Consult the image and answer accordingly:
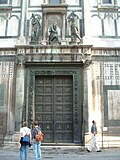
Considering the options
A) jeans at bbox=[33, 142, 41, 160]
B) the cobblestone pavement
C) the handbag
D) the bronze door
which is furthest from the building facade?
the handbag

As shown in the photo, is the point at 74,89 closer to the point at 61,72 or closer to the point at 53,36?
the point at 61,72

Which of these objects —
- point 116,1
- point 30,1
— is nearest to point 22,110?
point 30,1

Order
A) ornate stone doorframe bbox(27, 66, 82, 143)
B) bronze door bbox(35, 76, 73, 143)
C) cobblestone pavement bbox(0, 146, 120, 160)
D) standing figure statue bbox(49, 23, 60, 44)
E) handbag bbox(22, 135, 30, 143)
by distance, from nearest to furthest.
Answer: handbag bbox(22, 135, 30, 143), cobblestone pavement bbox(0, 146, 120, 160), ornate stone doorframe bbox(27, 66, 82, 143), bronze door bbox(35, 76, 73, 143), standing figure statue bbox(49, 23, 60, 44)

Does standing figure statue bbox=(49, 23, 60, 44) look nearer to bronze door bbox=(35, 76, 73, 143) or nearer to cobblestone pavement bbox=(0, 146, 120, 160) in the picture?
bronze door bbox=(35, 76, 73, 143)

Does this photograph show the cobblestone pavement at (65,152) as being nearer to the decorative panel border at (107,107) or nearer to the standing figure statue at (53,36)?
the decorative panel border at (107,107)

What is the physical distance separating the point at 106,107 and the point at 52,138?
3075 mm

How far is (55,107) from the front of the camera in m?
13.5

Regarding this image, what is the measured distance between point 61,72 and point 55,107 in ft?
5.90

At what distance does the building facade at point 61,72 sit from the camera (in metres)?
13.2

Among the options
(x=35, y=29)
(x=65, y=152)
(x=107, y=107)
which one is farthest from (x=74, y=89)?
(x=35, y=29)

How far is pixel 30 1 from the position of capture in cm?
1491

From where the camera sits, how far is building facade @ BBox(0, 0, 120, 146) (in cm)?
1323

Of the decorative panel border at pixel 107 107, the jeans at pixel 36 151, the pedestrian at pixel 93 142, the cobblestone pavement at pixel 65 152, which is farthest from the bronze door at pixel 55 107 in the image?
the jeans at pixel 36 151

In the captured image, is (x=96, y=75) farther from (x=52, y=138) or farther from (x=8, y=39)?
(x=8, y=39)
